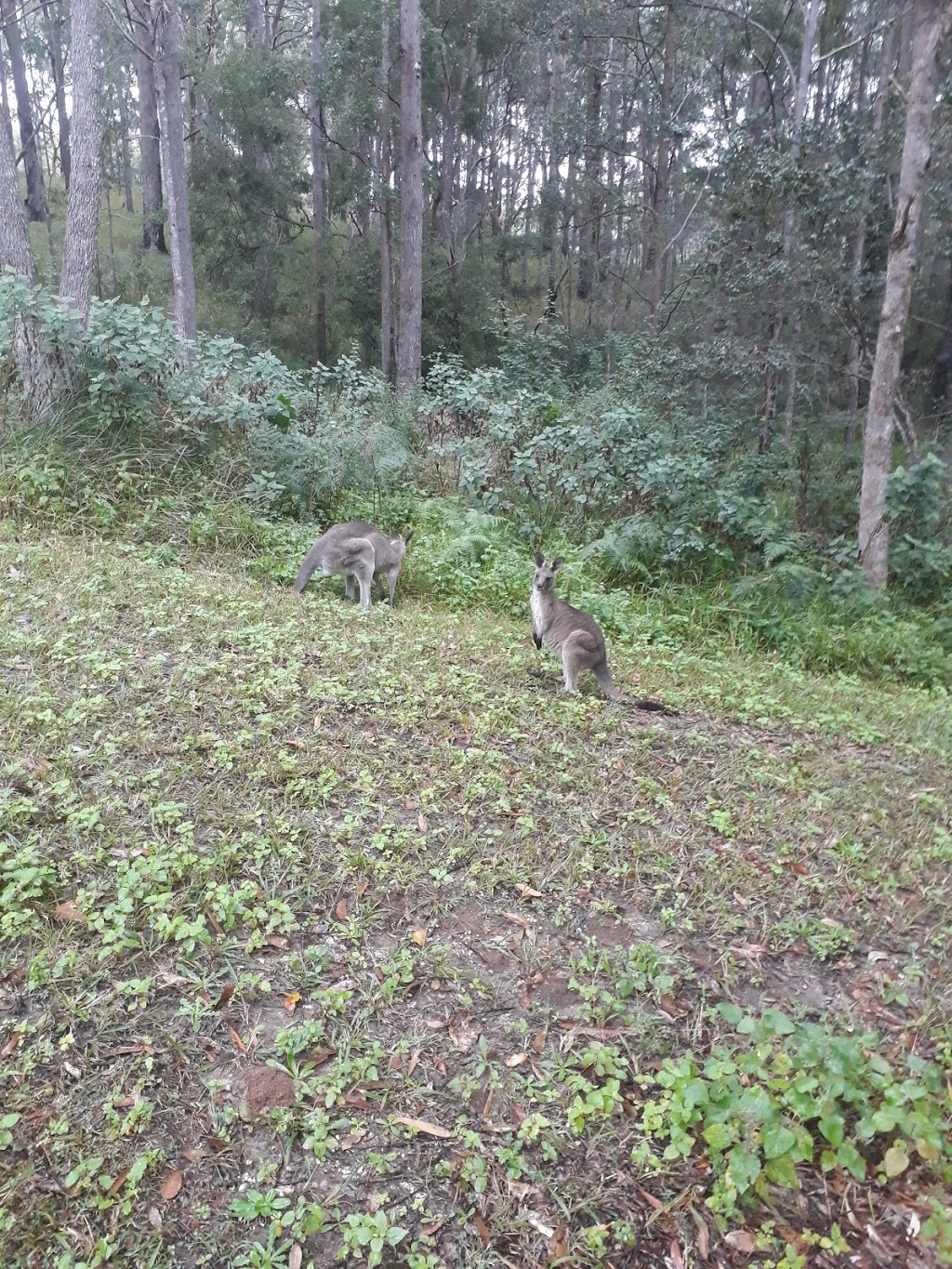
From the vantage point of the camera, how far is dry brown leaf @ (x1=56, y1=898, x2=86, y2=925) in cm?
368

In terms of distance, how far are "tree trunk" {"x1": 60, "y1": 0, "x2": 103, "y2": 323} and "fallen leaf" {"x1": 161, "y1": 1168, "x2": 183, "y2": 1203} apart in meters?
9.82

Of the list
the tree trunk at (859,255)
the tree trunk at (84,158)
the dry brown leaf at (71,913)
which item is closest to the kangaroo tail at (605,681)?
the dry brown leaf at (71,913)

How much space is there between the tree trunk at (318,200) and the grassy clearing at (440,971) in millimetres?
19949

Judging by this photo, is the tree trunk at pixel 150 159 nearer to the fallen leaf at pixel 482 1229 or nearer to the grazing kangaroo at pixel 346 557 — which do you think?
the grazing kangaroo at pixel 346 557

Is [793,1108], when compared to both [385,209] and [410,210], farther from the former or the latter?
[385,209]

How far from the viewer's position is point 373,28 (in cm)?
2427

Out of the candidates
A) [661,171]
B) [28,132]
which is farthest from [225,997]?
[28,132]

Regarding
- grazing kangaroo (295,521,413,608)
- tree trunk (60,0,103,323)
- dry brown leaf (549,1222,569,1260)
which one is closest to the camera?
dry brown leaf (549,1222,569,1260)

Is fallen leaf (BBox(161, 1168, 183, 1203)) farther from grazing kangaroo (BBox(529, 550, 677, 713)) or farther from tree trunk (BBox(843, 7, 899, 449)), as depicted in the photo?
tree trunk (BBox(843, 7, 899, 449))

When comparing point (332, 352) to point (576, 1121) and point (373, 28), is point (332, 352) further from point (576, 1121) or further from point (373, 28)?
point (576, 1121)

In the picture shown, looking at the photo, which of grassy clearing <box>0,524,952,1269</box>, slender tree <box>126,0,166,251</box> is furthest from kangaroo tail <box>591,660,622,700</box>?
slender tree <box>126,0,166,251</box>

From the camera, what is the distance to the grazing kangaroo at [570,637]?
6500 mm

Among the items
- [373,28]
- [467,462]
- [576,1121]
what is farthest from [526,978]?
[373,28]

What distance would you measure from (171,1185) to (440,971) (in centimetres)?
130
